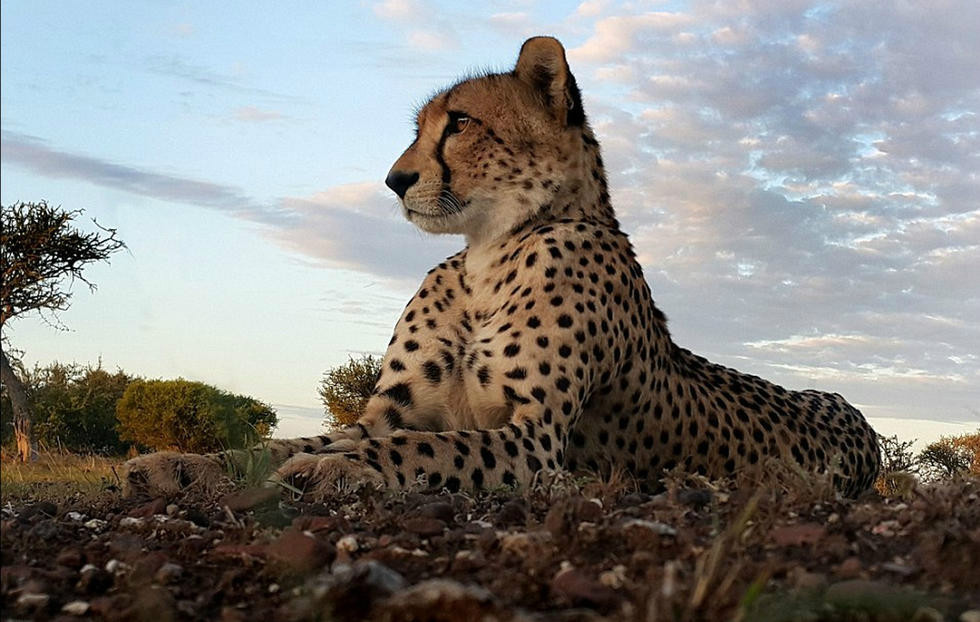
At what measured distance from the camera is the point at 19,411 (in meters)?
17.0

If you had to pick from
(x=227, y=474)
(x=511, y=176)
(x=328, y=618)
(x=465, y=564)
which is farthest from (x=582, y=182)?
(x=328, y=618)

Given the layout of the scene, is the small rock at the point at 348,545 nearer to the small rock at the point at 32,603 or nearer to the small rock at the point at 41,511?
the small rock at the point at 32,603

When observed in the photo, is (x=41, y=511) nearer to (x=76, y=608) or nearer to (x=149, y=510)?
(x=149, y=510)

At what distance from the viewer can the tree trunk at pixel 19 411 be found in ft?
54.0

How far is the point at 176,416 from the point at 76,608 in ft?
50.7

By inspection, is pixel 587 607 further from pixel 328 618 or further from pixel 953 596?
pixel 953 596

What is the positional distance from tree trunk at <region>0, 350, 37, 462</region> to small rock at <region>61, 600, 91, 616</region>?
15.4 metres

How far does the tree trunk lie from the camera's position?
1647cm

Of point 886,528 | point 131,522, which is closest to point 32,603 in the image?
point 131,522

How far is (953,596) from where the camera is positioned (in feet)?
5.22

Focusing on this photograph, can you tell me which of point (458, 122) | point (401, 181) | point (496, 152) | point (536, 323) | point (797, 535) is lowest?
point (797, 535)

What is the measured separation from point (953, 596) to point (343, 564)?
971 mm

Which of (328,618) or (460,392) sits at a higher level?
(460,392)

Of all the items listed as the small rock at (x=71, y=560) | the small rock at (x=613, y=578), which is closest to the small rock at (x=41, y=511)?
the small rock at (x=71, y=560)
